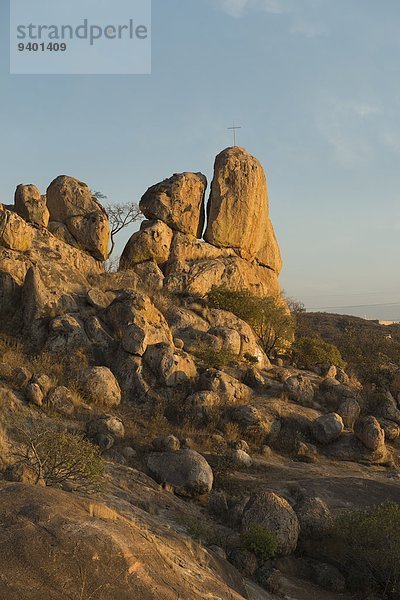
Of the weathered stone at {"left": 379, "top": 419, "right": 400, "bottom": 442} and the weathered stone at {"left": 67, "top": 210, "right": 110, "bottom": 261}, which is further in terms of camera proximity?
the weathered stone at {"left": 67, "top": 210, "right": 110, "bottom": 261}

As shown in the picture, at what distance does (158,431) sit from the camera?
16.6m

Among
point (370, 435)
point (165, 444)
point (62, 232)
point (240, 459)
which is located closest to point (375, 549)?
point (240, 459)

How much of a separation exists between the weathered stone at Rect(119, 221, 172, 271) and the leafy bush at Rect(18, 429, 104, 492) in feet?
69.8

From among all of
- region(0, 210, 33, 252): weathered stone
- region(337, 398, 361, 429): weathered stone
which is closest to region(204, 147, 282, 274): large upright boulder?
region(0, 210, 33, 252): weathered stone

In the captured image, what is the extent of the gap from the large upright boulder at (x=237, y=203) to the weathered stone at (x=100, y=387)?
20507 mm

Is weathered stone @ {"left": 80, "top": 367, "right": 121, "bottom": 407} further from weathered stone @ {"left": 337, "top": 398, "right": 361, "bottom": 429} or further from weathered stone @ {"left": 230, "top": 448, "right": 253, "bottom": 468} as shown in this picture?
weathered stone @ {"left": 337, "top": 398, "right": 361, "bottom": 429}

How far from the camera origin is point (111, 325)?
20.4m

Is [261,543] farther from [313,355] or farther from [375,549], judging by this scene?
[313,355]

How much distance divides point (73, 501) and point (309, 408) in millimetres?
15540

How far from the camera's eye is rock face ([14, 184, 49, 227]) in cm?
2612

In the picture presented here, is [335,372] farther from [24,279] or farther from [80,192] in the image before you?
[80,192]

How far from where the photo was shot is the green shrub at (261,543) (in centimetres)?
1019

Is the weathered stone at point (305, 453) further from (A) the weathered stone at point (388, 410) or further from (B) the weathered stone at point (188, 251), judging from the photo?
(B) the weathered stone at point (188, 251)

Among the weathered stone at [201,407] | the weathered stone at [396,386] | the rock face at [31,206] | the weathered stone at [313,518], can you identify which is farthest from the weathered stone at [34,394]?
the weathered stone at [396,386]
